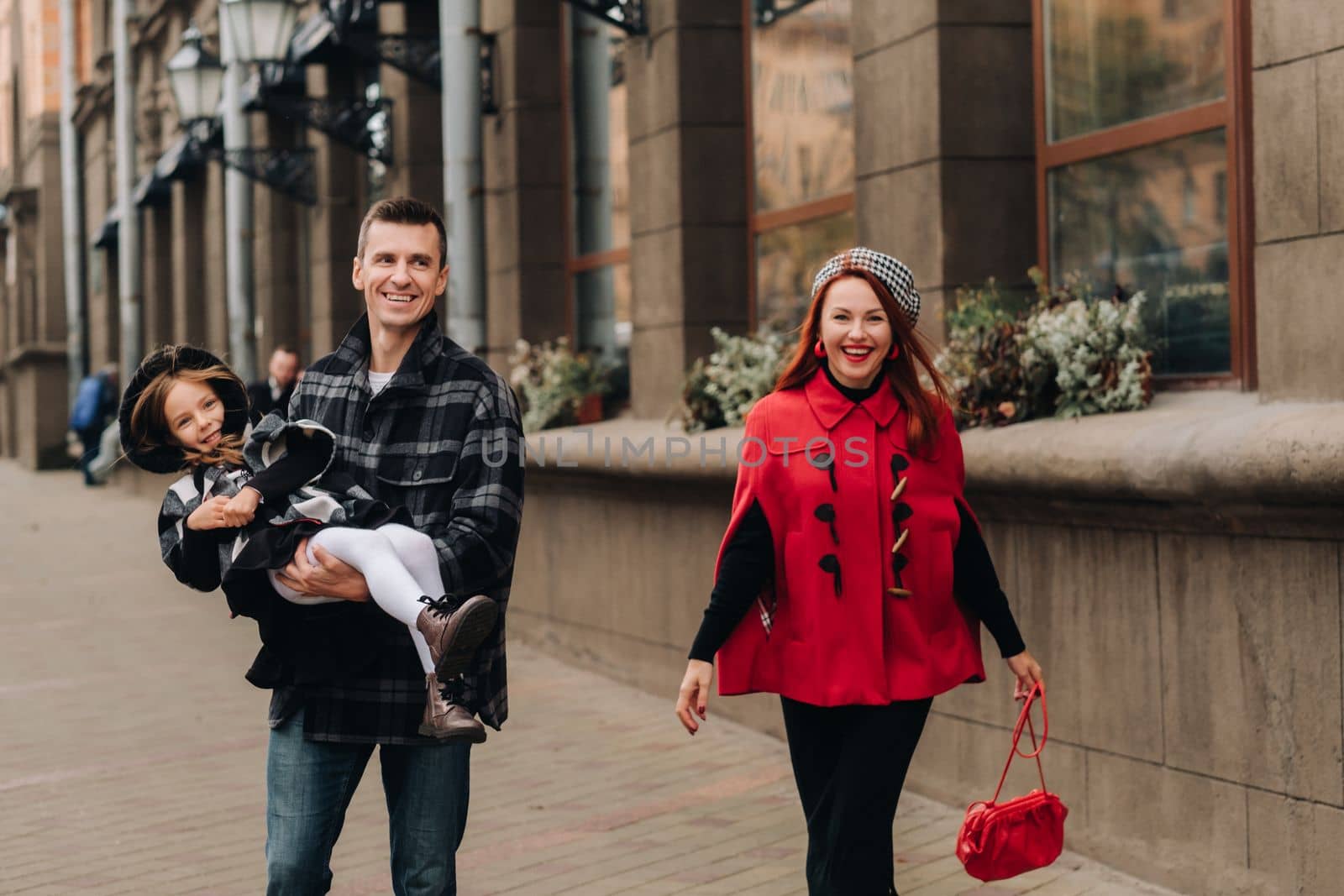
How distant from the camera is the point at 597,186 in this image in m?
11.6

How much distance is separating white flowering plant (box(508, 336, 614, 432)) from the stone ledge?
15.8 feet

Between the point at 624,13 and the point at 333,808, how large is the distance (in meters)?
7.09

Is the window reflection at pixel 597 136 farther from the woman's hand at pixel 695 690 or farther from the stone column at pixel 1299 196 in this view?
the woman's hand at pixel 695 690

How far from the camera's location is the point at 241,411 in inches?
146

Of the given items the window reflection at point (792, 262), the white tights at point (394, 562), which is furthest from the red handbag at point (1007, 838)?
the window reflection at point (792, 262)

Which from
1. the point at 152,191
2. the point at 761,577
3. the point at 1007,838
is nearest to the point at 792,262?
the point at 761,577

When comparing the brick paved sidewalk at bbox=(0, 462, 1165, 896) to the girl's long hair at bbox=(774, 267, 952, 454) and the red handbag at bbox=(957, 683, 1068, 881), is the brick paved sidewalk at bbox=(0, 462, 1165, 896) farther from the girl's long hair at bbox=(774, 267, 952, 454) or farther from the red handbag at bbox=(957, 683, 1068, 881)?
the girl's long hair at bbox=(774, 267, 952, 454)

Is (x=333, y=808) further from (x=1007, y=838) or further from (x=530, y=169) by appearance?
(x=530, y=169)

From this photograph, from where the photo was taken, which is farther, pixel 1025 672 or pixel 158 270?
pixel 158 270

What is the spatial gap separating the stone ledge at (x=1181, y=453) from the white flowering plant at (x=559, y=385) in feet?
15.8

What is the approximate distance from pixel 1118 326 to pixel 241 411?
11.4ft

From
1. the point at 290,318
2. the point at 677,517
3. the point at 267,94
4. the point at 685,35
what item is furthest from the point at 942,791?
the point at 290,318

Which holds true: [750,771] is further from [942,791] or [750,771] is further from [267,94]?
[267,94]

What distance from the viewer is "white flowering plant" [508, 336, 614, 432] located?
1092 cm
